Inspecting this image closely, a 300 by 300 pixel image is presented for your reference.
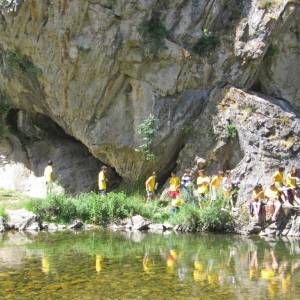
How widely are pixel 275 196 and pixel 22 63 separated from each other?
511 inches

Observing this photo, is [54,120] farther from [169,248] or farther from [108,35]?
[169,248]

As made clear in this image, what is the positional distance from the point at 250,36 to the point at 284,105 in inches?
134

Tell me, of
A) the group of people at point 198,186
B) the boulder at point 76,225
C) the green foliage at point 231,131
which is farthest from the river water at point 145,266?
the green foliage at point 231,131

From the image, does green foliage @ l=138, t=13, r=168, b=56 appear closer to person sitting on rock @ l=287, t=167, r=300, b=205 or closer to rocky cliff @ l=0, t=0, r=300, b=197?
rocky cliff @ l=0, t=0, r=300, b=197

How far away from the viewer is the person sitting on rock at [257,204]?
23422 millimetres

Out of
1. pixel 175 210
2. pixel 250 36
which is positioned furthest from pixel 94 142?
pixel 250 36

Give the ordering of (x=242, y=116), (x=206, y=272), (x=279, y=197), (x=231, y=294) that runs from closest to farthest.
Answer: (x=231, y=294), (x=206, y=272), (x=279, y=197), (x=242, y=116)

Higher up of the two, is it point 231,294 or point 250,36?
point 250,36

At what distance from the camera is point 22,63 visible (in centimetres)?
2897

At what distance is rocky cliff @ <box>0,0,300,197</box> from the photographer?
27.5m

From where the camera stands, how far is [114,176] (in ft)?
103

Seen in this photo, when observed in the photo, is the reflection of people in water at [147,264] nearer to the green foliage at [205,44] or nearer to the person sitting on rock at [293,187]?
the person sitting on rock at [293,187]

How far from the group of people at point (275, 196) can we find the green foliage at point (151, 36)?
762 centimetres

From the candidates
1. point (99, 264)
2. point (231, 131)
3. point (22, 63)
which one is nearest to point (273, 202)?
point (231, 131)
